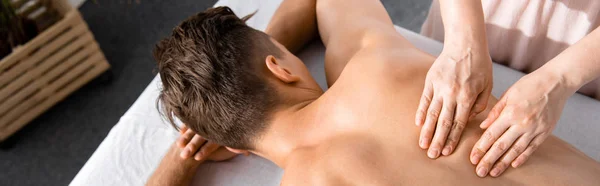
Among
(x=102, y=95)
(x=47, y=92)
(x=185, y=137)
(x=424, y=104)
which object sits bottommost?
(x=102, y=95)

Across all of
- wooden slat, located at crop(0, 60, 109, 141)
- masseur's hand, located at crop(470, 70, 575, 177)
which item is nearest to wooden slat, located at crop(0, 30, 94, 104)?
wooden slat, located at crop(0, 60, 109, 141)

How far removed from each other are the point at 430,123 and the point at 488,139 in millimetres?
103

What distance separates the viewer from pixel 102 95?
7.41 ft

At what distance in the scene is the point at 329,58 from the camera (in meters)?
1.35

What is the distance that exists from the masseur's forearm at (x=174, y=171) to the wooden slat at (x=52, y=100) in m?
0.97

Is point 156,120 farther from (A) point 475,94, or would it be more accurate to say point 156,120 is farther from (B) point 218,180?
(A) point 475,94

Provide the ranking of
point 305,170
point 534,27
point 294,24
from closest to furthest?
point 305,170 < point 534,27 < point 294,24

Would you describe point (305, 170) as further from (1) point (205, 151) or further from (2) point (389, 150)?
(1) point (205, 151)

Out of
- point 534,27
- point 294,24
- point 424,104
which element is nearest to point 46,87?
point 294,24

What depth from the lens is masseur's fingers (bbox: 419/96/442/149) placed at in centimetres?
95

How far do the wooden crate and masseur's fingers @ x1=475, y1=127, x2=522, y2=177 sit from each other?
5.28ft

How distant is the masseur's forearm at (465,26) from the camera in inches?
38.0

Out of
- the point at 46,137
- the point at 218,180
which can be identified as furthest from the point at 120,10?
the point at 218,180

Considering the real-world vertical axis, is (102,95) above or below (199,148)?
below
